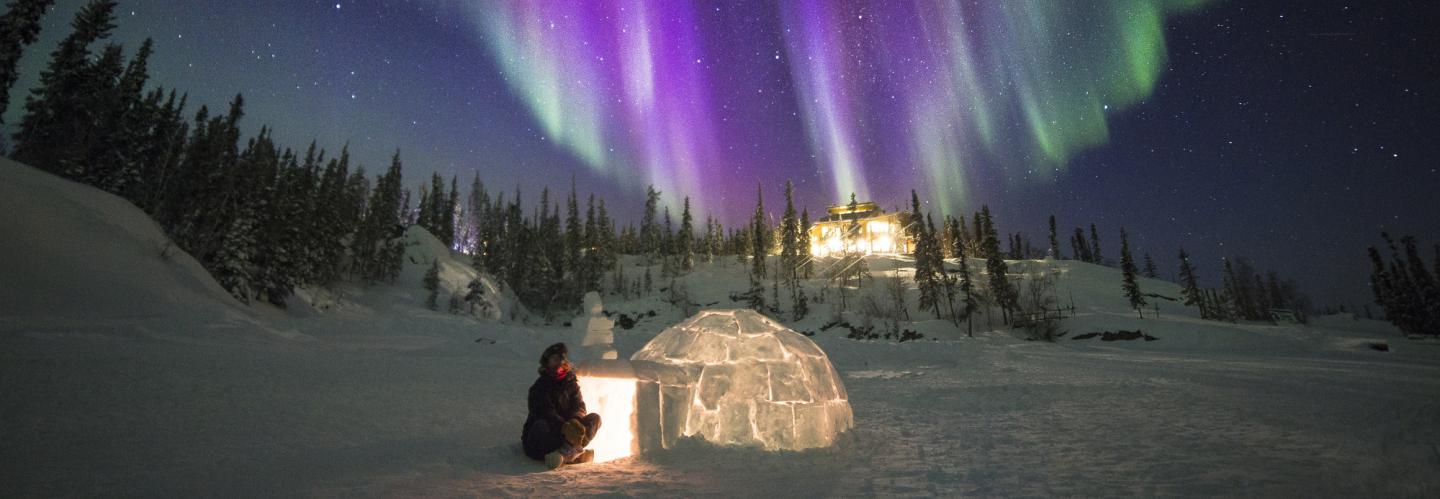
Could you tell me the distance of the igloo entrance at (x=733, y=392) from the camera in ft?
23.1

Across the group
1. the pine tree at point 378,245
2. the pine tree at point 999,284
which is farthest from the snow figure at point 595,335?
the pine tree at point 378,245

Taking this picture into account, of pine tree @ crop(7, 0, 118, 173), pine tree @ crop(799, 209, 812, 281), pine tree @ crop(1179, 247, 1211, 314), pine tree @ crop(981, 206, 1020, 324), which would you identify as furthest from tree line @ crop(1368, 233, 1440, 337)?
pine tree @ crop(7, 0, 118, 173)

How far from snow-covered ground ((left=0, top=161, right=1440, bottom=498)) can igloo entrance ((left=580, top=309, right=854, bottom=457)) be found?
41 centimetres

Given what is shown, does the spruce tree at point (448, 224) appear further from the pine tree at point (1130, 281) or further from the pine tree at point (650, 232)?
the pine tree at point (1130, 281)

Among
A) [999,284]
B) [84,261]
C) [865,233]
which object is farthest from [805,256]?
[84,261]

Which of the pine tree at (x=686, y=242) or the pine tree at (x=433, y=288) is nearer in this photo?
the pine tree at (x=433, y=288)

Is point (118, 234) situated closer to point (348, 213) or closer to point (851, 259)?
point (348, 213)

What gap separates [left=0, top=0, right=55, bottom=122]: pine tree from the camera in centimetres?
2742

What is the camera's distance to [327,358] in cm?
1545

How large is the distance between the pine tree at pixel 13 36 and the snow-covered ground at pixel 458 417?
37.8ft

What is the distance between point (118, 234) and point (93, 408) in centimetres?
2066

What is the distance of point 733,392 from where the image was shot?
773cm

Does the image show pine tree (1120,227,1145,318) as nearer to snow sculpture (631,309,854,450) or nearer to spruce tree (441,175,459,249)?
snow sculpture (631,309,854,450)

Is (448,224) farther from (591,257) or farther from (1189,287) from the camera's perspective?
(1189,287)
